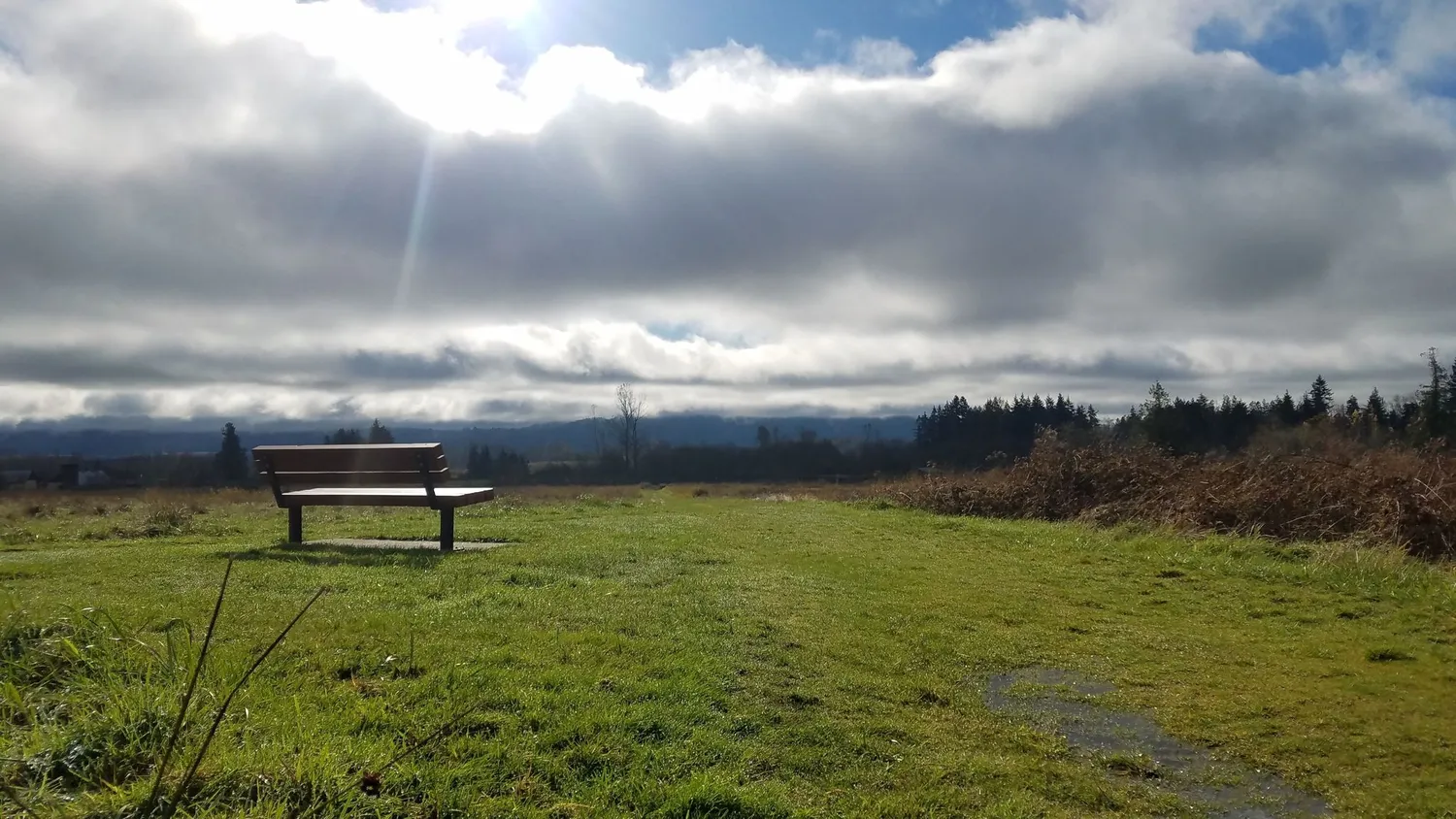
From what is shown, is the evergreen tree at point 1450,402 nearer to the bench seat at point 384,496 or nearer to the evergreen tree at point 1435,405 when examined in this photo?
the evergreen tree at point 1435,405

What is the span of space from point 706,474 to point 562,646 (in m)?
71.0

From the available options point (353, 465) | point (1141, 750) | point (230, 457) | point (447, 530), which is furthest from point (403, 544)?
point (230, 457)

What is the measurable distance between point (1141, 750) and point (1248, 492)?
9996mm

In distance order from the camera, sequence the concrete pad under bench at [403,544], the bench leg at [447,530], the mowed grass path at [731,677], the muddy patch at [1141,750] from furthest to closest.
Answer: the concrete pad under bench at [403,544] → the bench leg at [447,530] → the muddy patch at [1141,750] → the mowed grass path at [731,677]

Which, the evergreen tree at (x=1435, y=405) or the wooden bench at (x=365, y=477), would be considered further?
the evergreen tree at (x=1435, y=405)

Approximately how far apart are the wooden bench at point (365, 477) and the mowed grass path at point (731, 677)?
0.66m

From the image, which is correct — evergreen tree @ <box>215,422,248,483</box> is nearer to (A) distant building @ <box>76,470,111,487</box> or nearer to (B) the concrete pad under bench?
(A) distant building @ <box>76,470,111,487</box>

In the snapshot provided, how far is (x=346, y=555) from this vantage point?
9039mm

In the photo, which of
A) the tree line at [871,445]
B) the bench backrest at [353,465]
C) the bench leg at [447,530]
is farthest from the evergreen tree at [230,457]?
the bench leg at [447,530]

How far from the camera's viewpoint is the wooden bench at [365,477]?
9.50m

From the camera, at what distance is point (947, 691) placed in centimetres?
490

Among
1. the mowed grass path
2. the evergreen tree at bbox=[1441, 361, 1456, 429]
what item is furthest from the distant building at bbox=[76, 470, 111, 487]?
the evergreen tree at bbox=[1441, 361, 1456, 429]

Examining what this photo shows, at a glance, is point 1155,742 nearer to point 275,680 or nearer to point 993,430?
point 275,680

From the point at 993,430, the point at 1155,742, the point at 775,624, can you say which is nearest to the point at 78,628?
the point at 775,624
